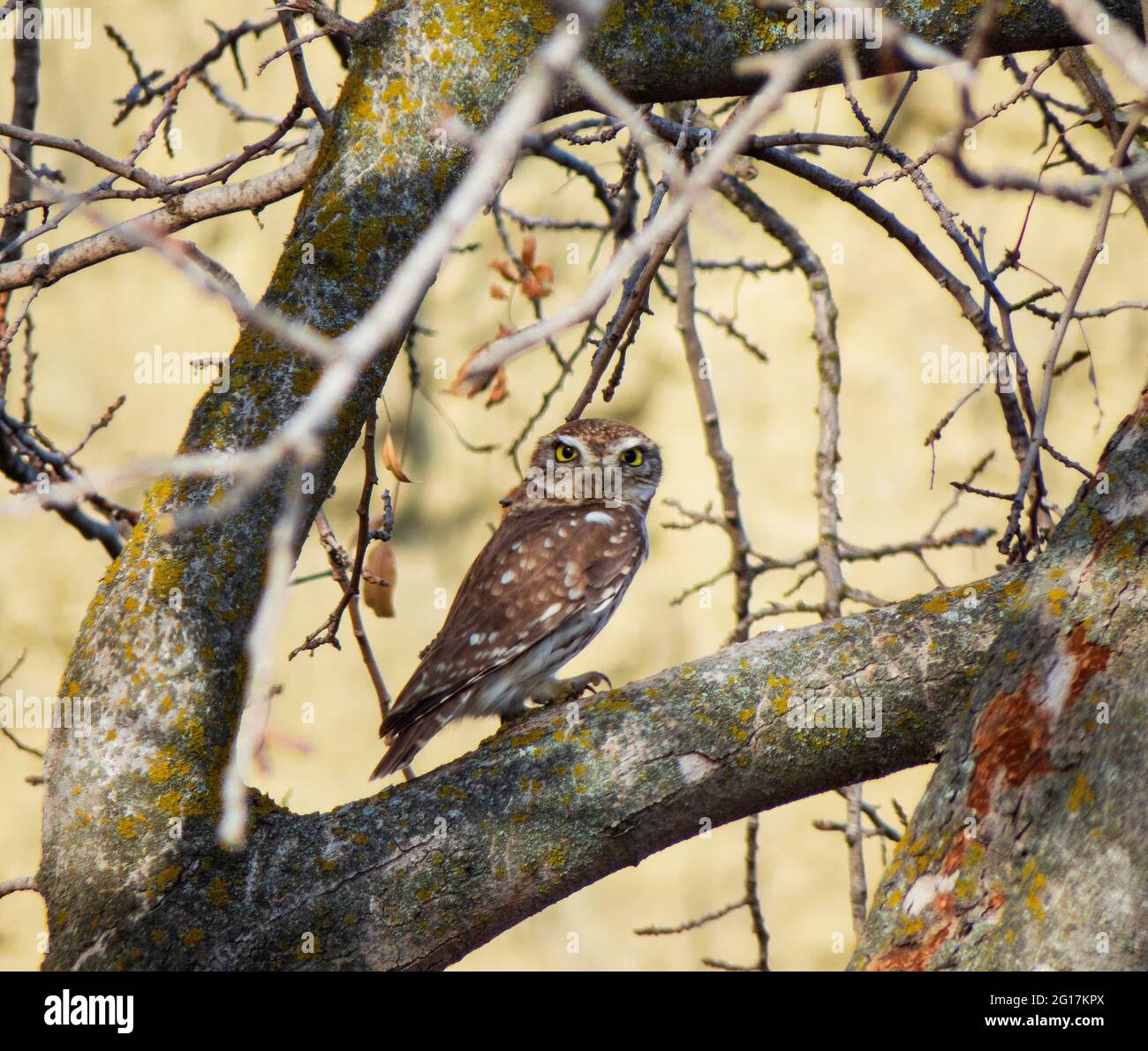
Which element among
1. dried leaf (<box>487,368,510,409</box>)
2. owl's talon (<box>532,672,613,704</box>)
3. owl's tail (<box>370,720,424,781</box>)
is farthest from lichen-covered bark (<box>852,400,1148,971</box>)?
dried leaf (<box>487,368,510,409</box>)

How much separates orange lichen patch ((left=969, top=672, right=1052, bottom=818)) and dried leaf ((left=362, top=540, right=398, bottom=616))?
5.81ft

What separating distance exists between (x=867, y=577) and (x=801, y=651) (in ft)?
17.8

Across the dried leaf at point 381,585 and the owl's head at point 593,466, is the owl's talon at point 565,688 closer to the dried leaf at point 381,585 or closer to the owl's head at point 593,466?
the dried leaf at point 381,585

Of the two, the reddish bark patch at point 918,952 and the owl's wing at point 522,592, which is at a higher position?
the owl's wing at point 522,592

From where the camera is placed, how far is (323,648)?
757 centimetres

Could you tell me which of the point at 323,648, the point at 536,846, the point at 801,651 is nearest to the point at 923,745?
the point at 801,651

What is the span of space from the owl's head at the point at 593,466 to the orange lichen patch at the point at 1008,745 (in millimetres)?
2573

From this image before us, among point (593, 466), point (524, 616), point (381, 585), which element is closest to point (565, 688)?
point (524, 616)

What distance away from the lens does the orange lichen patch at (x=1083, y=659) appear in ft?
6.03

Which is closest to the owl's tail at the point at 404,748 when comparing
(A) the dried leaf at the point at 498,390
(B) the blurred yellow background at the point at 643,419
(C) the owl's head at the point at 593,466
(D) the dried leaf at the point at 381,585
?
(D) the dried leaf at the point at 381,585

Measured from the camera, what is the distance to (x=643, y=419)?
7355 millimetres

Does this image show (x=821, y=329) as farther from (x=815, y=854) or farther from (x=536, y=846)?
(x=815, y=854)

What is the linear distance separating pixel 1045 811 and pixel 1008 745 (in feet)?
0.40

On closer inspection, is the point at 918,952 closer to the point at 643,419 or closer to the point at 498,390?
the point at 498,390
